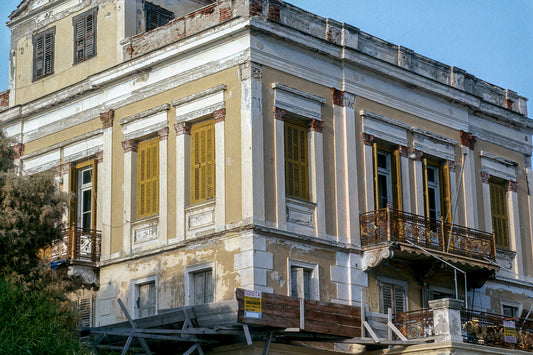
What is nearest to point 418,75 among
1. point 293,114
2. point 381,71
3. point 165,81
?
point 381,71

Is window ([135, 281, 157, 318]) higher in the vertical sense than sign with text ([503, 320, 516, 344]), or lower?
higher

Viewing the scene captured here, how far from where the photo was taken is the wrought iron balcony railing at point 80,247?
98.8ft

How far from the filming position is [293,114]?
2867 centimetres

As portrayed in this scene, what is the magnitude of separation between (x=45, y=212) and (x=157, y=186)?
5.18 m

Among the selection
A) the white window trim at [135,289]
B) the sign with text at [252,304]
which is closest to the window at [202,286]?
the white window trim at [135,289]

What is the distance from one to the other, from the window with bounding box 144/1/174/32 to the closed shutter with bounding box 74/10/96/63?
1.61 m

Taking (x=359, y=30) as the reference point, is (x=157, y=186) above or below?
below

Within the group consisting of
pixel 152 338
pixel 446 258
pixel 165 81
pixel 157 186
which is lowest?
pixel 152 338

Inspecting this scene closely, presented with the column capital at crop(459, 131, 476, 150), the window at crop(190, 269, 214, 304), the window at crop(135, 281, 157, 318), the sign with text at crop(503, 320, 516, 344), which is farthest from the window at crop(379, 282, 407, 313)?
the window at crop(135, 281, 157, 318)

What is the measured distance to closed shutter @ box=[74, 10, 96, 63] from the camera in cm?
3222

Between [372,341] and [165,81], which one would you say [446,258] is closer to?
[372,341]

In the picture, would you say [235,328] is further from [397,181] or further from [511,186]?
[511,186]

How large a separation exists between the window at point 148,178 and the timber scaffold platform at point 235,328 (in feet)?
11.8

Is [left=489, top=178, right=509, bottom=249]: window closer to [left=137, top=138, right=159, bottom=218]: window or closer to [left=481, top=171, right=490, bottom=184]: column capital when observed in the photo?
[left=481, top=171, right=490, bottom=184]: column capital
